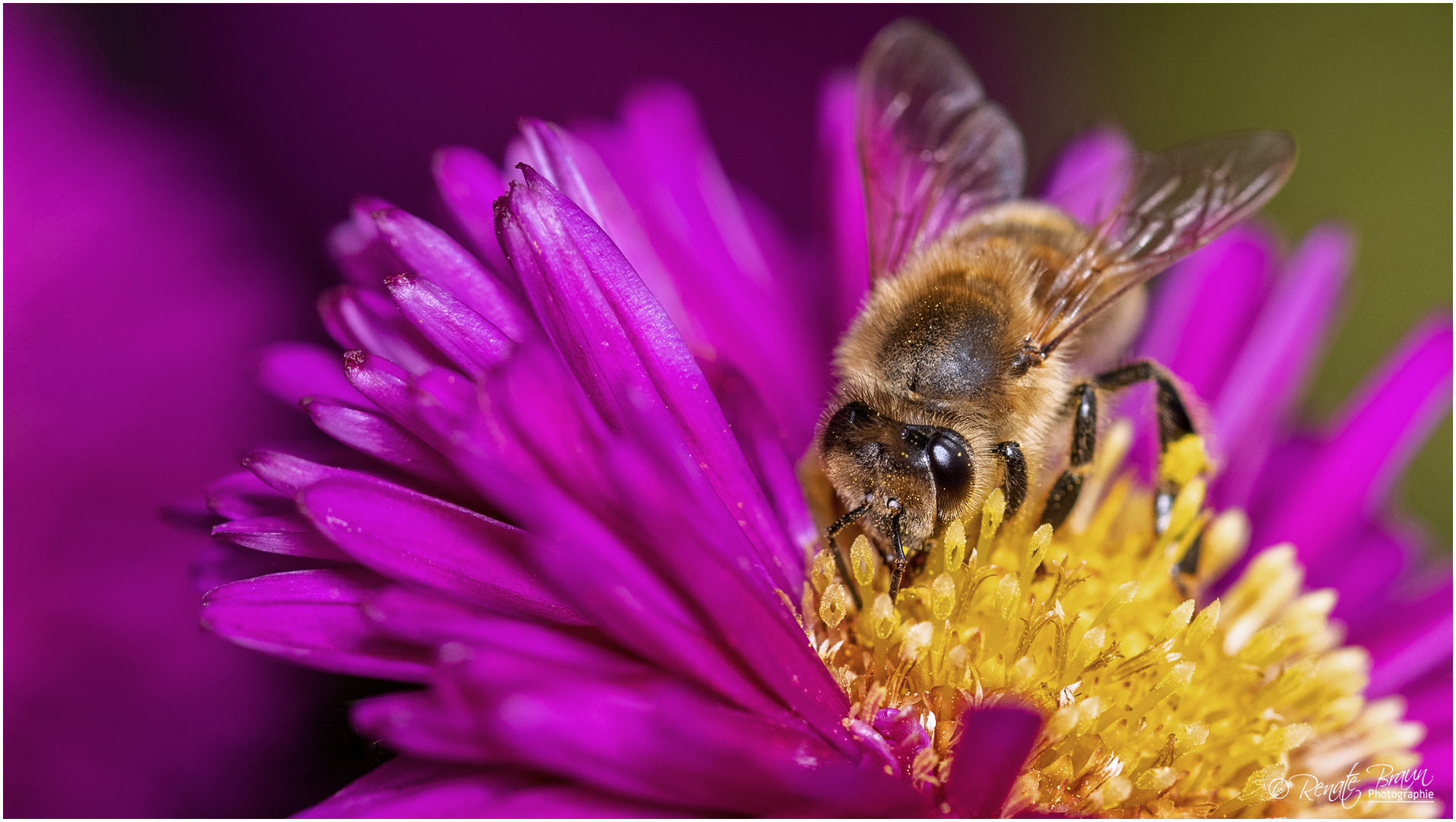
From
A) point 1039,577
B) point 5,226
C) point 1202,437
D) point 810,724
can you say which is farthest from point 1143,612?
point 5,226

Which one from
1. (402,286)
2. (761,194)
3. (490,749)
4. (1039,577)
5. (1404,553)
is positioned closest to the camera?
(490,749)

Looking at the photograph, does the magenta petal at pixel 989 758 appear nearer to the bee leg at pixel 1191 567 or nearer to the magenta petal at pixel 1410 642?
the bee leg at pixel 1191 567

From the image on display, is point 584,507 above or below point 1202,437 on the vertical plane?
above

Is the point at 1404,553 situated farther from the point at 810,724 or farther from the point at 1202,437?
the point at 810,724

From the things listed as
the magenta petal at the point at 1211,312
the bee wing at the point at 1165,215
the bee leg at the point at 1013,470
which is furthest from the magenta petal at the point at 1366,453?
the bee leg at the point at 1013,470

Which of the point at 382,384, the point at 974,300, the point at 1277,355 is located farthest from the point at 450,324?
the point at 1277,355

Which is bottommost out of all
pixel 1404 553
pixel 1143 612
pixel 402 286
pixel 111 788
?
pixel 1404 553

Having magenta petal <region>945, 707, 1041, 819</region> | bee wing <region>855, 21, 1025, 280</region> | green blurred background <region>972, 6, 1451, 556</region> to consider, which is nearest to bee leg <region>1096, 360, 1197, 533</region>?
bee wing <region>855, 21, 1025, 280</region>
